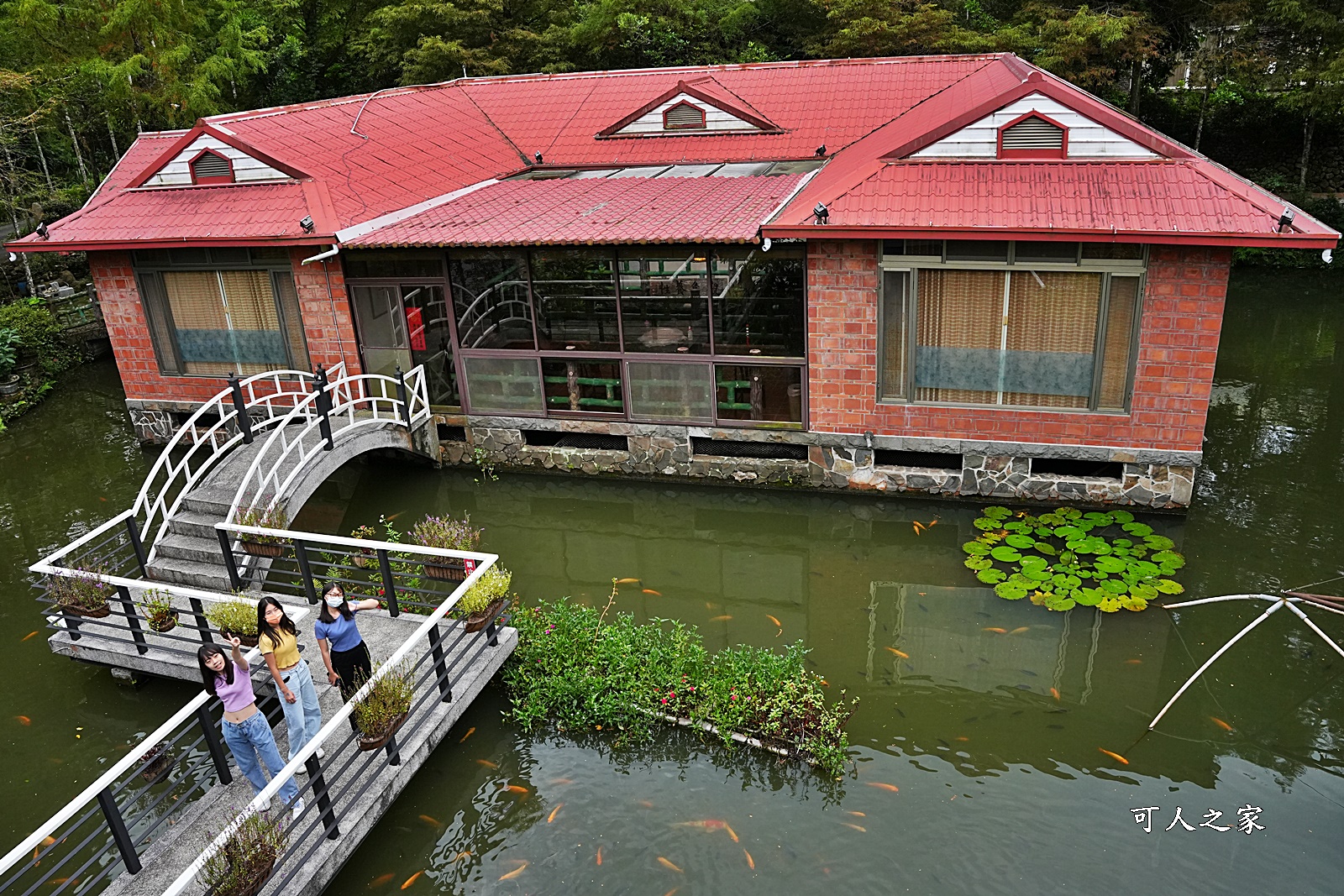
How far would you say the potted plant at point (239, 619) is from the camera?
830 centimetres

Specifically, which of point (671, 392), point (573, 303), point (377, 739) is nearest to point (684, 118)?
point (573, 303)

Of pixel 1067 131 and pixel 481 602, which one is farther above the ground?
pixel 1067 131

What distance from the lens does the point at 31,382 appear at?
60.7 ft

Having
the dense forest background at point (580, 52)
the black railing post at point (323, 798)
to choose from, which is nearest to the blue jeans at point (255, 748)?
the black railing post at point (323, 798)

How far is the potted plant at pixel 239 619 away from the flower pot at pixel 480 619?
6.00ft

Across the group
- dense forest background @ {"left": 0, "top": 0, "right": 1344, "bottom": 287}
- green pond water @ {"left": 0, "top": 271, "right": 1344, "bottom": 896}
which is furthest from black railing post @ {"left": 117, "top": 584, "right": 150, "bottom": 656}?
dense forest background @ {"left": 0, "top": 0, "right": 1344, "bottom": 287}

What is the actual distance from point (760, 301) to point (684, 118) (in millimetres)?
5900

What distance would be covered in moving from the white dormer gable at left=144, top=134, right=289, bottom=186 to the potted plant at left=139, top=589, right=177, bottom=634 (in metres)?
7.32

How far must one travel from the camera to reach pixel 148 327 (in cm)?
1455

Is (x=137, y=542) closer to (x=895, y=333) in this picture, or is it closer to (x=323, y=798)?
(x=323, y=798)

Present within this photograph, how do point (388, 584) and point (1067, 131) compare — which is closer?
point (388, 584)

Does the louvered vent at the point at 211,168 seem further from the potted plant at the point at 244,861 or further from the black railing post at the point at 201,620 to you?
the potted plant at the point at 244,861

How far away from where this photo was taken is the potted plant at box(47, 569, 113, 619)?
8812 millimetres

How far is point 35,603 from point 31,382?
9.63 meters
